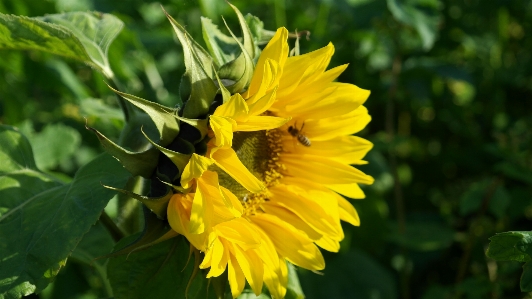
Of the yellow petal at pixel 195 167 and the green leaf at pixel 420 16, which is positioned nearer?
the yellow petal at pixel 195 167

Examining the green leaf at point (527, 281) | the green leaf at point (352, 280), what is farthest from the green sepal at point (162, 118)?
the green leaf at point (352, 280)

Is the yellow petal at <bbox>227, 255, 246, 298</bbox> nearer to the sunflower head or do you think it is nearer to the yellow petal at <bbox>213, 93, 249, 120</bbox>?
the sunflower head

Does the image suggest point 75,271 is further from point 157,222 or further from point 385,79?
point 385,79

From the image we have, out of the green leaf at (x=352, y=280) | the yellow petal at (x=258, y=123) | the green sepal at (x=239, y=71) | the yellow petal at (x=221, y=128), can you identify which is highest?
the green sepal at (x=239, y=71)

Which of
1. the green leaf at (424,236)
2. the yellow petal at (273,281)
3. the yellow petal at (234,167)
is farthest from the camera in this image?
the green leaf at (424,236)

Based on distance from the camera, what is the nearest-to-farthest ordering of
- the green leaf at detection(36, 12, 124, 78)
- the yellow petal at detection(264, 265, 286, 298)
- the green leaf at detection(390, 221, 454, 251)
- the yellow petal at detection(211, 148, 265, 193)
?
the yellow petal at detection(211, 148, 265, 193) → the yellow petal at detection(264, 265, 286, 298) → the green leaf at detection(36, 12, 124, 78) → the green leaf at detection(390, 221, 454, 251)

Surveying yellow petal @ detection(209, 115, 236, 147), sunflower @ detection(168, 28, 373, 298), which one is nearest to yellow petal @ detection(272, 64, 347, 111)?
sunflower @ detection(168, 28, 373, 298)

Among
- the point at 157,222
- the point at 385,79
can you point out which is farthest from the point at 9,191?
the point at 385,79

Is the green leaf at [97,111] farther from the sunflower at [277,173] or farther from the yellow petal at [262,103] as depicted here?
the yellow petal at [262,103]
